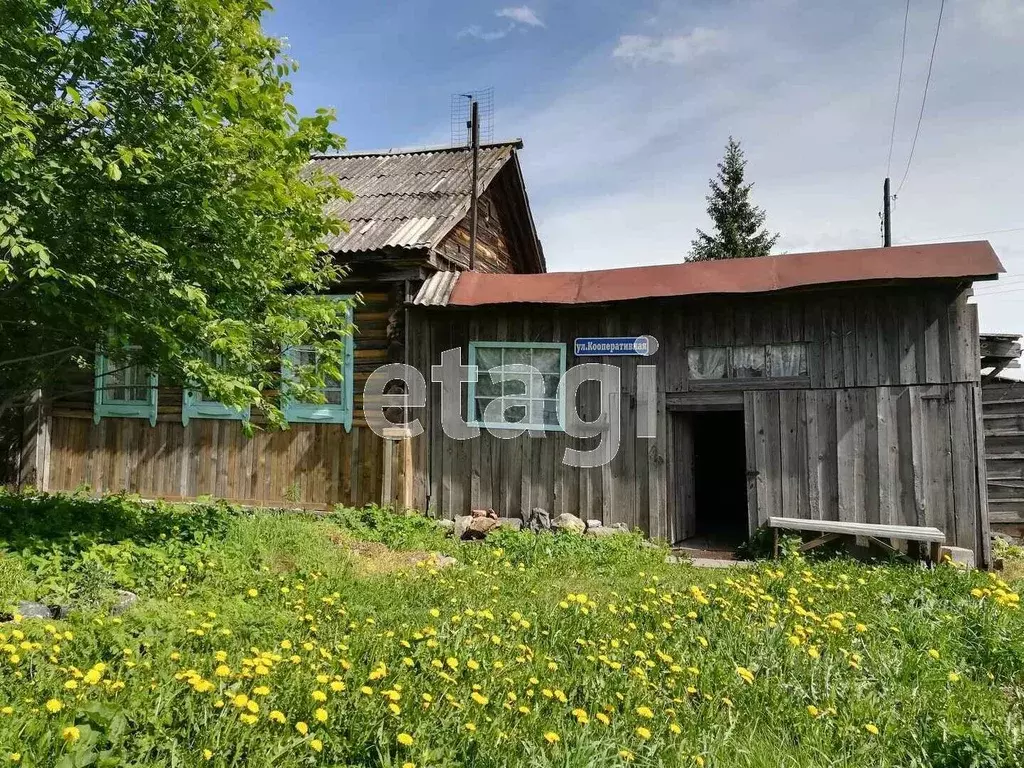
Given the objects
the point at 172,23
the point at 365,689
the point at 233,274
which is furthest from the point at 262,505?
the point at 365,689

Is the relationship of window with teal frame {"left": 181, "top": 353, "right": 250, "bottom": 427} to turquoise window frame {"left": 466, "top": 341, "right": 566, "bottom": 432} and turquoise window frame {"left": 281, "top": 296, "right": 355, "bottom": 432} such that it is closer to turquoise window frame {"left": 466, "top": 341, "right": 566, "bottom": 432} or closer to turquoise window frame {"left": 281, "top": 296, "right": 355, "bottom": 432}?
turquoise window frame {"left": 281, "top": 296, "right": 355, "bottom": 432}

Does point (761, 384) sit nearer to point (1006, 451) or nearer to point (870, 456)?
point (870, 456)

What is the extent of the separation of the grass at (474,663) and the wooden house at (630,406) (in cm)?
184

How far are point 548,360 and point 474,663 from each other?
596 cm

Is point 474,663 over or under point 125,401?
under

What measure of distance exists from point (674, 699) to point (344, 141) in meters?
5.54

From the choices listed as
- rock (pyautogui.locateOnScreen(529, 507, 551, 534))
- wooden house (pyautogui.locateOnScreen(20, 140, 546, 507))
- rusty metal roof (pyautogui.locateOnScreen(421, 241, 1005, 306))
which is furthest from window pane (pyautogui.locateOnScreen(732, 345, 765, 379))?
wooden house (pyautogui.locateOnScreen(20, 140, 546, 507))

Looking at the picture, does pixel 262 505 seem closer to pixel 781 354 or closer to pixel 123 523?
pixel 123 523

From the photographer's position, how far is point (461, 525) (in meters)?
8.81

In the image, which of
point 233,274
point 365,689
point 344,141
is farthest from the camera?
point 344,141

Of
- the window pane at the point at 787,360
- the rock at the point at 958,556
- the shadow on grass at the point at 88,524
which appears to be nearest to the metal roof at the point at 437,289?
the shadow on grass at the point at 88,524

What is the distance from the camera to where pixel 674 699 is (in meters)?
3.47

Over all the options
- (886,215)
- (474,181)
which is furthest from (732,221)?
(474,181)

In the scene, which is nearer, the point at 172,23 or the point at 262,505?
the point at 172,23
